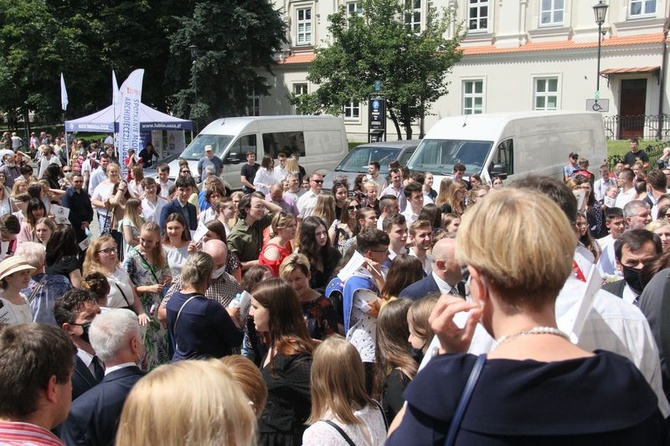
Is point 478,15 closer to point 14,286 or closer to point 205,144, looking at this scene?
point 205,144

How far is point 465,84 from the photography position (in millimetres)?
36875

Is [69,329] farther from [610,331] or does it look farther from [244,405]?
[610,331]

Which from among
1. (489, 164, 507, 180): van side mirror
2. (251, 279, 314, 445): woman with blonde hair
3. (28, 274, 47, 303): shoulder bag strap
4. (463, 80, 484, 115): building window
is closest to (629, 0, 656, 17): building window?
(463, 80, 484, 115): building window

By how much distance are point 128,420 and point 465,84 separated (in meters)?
36.8

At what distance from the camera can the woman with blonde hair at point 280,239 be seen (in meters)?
6.48

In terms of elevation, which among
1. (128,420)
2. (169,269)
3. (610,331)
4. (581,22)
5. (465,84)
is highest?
(581,22)

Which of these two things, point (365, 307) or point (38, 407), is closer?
point (38, 407)

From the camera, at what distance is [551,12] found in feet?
111

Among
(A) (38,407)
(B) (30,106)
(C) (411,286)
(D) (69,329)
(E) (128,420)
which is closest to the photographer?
(E) (128,420)

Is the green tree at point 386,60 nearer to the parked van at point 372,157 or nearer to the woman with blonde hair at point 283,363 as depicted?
the parked van at point 372,157

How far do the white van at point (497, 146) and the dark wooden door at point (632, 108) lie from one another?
1746 centimetres

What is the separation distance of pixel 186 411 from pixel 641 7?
34.8 m

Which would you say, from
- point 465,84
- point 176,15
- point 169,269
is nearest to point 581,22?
point 465,84

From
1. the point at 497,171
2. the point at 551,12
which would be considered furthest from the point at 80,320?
the point at 551,12
